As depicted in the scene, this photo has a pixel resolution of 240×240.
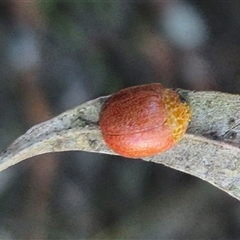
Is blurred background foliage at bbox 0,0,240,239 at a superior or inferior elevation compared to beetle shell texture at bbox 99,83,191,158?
superior

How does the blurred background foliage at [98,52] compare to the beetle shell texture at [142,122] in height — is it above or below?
above

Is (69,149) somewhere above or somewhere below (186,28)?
below

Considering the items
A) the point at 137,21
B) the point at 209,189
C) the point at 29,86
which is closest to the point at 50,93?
the point at 29,86

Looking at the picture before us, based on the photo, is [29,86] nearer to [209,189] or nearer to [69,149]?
[69,149]

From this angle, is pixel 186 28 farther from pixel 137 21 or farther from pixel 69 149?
pixel 69 149

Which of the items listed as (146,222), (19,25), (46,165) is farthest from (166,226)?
(19,25)

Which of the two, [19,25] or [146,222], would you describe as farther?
[146,222]
